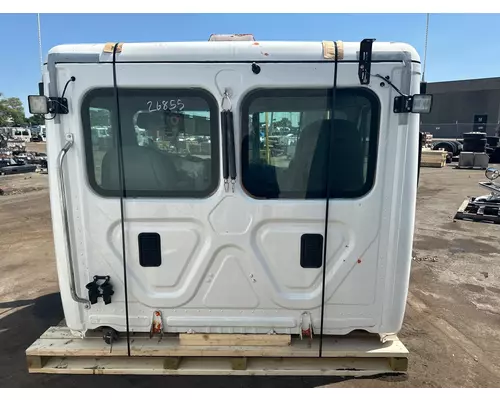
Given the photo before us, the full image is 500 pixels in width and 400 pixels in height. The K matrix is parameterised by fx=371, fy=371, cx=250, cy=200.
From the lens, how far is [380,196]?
246cm

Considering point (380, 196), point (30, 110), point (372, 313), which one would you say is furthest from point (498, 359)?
point (30, 110)

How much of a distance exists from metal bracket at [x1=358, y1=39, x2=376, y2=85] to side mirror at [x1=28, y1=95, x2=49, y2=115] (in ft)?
6.47

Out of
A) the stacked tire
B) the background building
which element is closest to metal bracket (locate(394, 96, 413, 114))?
the stacked tire

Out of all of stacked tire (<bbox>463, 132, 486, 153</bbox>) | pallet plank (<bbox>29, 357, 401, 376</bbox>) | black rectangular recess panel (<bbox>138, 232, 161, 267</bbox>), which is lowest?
pallet plank (<bbox>29, 357, 401, 376</bbox>)

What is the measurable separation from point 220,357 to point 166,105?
1825mm

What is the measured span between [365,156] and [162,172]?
4.49 feet

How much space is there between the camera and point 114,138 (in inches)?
97.5

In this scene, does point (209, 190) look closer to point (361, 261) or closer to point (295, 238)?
point (295, 238)

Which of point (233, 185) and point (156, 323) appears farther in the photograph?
point (156, 323)

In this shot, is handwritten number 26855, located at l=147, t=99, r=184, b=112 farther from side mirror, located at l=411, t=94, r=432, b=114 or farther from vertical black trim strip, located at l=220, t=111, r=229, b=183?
side mirror, located at l=411, t=94, r=432, b=114

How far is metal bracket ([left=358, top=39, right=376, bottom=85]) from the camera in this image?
89.3 inches

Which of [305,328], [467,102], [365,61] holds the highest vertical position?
[467,102]

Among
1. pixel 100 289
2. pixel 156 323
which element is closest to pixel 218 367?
pixel 156 323

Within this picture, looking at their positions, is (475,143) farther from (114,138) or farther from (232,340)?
(114,138)
